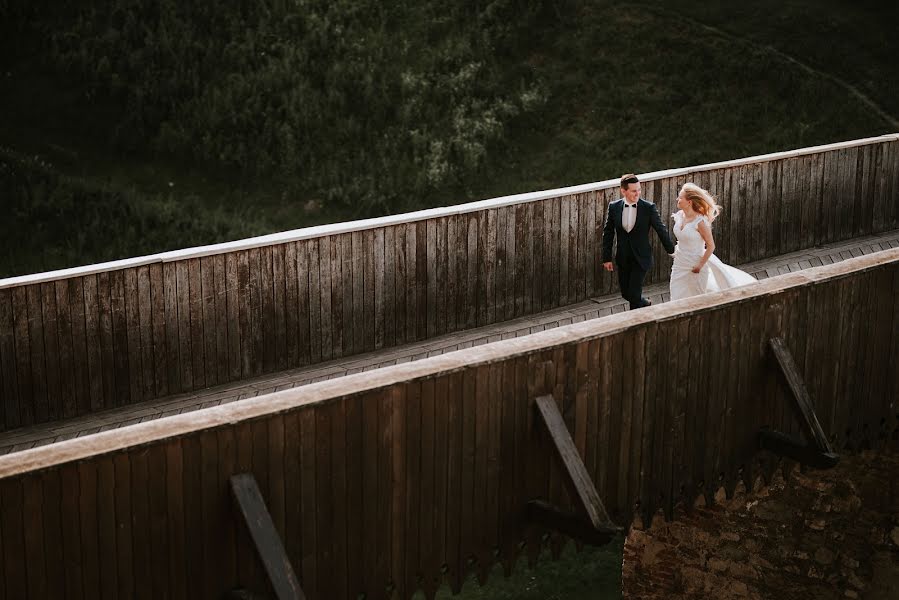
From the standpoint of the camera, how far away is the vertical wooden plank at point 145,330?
10508 millimetres

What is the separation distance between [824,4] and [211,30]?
1724cm

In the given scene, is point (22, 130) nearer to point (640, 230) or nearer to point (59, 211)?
point (59, 211)

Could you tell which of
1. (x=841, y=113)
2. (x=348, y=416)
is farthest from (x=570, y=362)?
(x=841, y=113)

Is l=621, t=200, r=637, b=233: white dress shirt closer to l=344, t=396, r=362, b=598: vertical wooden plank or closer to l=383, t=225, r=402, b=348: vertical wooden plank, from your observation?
l=383, t=225, r=402, b=348: vertical wooden plank

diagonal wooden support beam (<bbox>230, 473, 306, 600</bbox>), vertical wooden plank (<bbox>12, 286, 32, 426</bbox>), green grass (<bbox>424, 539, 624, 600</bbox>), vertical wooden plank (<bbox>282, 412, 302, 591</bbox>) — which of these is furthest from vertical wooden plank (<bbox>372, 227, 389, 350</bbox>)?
green grass (<bbox>424, 539, 624, 600</bbox>)

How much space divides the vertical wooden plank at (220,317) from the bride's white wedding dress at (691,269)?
160 inches

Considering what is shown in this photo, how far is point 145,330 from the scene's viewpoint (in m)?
10.6

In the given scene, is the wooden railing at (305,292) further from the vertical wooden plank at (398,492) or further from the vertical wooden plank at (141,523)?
the vertical wooden plank at (141,523)

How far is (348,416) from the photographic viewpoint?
742 cm

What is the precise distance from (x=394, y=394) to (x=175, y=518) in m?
1.52

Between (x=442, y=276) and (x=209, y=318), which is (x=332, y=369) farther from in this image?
(x=442, y=276)

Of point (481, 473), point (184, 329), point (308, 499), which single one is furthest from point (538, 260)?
point (308, 499)

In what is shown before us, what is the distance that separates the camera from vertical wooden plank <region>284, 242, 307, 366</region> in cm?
1126

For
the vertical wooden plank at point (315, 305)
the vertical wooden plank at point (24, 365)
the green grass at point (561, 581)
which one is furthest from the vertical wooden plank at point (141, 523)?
the green grass at point (561, 581)
